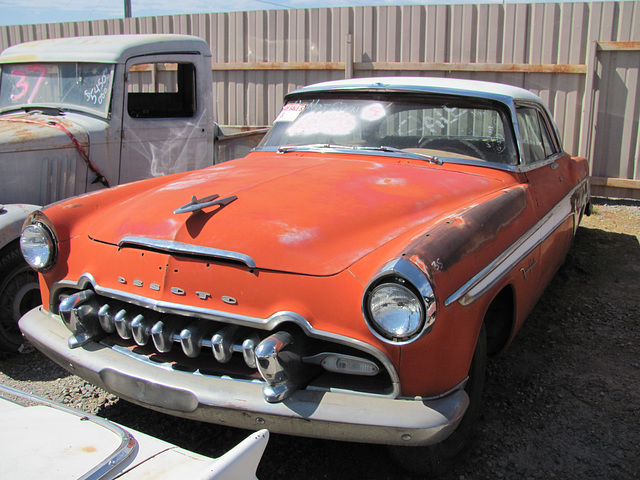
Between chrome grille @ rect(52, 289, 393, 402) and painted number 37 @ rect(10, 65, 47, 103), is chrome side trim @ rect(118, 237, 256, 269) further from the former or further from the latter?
painted number 37 @ rect(10, 65, 47, 103)

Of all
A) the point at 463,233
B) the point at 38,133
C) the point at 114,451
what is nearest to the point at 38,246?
the point at 114,451

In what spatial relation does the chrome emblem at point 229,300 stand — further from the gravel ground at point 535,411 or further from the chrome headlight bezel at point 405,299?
the gravel ground at point 535,411

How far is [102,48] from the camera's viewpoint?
458 centimetres

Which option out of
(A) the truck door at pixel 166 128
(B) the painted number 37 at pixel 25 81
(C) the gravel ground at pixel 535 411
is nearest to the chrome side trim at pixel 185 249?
(C) the gravel ground at pixel 535 411

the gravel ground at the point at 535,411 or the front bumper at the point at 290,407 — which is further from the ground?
the front bumper at the point at 290,407

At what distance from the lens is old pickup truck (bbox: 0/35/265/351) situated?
159 inches

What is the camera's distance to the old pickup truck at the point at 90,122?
4.03 meters

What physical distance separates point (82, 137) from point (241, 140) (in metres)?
1.65

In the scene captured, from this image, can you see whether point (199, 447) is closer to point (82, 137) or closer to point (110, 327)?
point (110, 327)

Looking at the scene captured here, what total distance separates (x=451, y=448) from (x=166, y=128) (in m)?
3.62

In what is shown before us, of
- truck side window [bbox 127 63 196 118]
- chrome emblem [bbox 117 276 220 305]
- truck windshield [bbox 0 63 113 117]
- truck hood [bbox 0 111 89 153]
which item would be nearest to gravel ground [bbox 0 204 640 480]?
chrome emblem [bbox 117 276 220 305]

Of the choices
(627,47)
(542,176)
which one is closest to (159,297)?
(542,176)

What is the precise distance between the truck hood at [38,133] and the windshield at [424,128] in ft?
6.27

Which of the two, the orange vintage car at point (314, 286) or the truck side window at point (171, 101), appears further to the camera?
the truck side window at point (171, 101)
